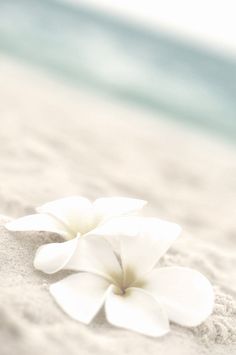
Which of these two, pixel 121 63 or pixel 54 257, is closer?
pixel 54 257

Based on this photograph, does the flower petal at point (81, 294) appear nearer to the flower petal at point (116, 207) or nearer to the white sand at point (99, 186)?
the white sand at point (99, 186)

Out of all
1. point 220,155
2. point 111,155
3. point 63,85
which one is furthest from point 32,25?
point 111,155

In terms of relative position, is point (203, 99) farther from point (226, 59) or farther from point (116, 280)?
point (226, 59)

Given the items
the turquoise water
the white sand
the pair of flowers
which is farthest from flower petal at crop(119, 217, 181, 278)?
the turquoise water

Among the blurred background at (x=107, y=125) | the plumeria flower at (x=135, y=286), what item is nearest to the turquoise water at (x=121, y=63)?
the blurred background at (x=107, y=125)

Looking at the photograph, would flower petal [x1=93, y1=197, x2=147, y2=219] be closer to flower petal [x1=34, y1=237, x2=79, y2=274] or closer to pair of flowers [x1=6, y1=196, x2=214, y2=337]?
pair of flowers [x1=6, y1=196, x2=214, y2=337]

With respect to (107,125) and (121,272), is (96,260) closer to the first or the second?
(121,272)

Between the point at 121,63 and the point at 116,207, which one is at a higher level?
the point at 116,207

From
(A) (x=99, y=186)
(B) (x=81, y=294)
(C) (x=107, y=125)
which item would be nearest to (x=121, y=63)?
(C) (x=107, y=125)
